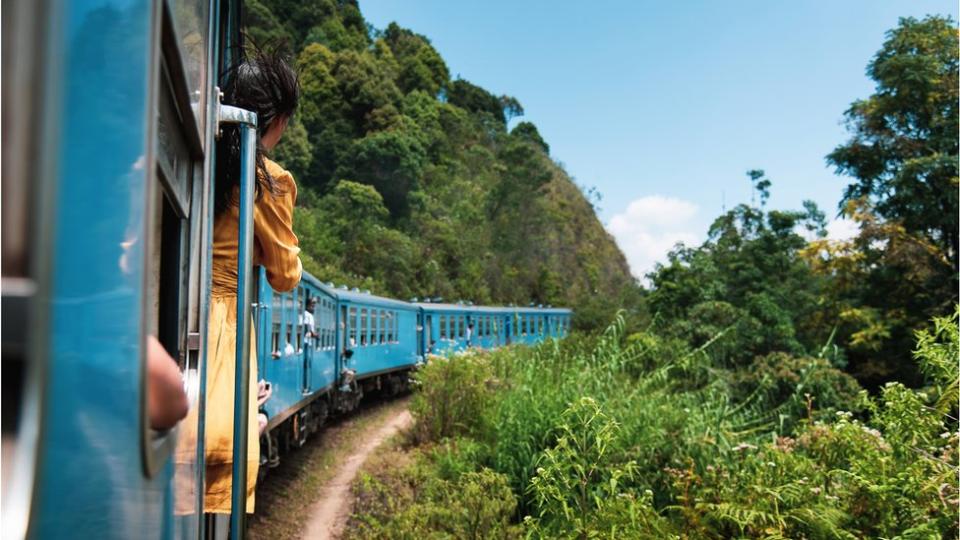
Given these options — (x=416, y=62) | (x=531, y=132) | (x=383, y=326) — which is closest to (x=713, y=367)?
(x=383, y=326)

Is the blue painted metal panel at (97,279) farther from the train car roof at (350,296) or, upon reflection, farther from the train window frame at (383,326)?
the train window frame at (383,326)

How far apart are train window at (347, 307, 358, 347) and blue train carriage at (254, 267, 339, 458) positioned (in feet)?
2.93

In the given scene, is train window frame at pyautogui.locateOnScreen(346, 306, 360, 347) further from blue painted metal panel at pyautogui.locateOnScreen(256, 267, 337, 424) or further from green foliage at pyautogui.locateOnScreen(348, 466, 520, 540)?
green foliage at pyautogui.locateOnScreen(348, 466, 520, 540)

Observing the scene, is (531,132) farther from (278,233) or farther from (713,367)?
(278,233)

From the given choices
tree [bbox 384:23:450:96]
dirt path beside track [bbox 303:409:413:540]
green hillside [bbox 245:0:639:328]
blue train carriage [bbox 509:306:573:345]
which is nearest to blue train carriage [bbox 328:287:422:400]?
dirt path beside track [bbox 303:409:413:540]

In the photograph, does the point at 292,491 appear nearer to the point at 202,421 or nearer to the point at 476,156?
the point at 202,421

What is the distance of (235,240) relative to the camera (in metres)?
1.92

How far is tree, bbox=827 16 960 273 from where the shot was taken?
13219 mm

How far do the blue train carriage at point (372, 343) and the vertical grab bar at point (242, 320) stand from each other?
870 cm

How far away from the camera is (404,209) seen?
3422cm

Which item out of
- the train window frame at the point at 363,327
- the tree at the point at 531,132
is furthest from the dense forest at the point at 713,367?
the tree at the point at 531,132

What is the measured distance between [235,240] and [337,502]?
591 cm

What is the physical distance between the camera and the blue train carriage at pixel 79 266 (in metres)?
0.61

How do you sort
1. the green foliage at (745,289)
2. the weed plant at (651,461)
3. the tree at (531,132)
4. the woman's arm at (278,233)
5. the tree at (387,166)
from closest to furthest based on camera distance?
the woman's arm at (278,233) → the weed plant at (651,461) → the green foliage at (745,289) → the tree at (387,166) → the tree at (531,132)
